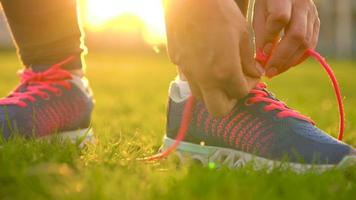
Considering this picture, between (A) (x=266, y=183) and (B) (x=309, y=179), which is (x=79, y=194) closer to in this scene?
(A) (x=266, y=183)

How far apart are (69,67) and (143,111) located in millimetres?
1911

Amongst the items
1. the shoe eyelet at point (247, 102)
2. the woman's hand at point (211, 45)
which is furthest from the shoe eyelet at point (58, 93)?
the woman's hand at point (211, 45)

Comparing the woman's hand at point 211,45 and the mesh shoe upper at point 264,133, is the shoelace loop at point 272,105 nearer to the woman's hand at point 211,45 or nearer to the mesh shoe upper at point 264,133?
the mesh shoe upper at point 264,133

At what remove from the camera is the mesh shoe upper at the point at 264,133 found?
1705mm

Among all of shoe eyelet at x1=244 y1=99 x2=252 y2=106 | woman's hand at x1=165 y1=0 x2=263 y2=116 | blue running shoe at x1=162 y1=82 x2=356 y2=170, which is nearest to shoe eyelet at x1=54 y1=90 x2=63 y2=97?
blue running shoe at x1=162 y1=82 x2=356 y2=170

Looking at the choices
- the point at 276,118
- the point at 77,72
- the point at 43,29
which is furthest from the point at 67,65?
the point at 276,118

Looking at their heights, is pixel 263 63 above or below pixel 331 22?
above

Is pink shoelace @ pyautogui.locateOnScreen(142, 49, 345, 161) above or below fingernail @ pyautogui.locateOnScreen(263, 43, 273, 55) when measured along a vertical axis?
below

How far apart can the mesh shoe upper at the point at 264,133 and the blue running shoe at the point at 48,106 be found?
0.43 m

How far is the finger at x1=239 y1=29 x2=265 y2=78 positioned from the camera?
1.39 meters

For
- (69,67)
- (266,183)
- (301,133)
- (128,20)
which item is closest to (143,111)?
(69,67)

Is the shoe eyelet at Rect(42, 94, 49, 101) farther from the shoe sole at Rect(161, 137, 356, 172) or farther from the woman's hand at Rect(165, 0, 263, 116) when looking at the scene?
the woman's hand at Rect(165, 0, 263, 116)

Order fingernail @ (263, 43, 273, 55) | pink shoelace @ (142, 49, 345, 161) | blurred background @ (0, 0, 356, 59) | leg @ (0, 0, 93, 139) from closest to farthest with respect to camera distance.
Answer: fingernail @ (263, 43, 273, 55) → pink shoelace @ (142, 49, 345, 161) → leg @ (0, 0, 93, 139) → blurred background @ (0, 0, 356, 59)

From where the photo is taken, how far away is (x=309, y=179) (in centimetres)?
152
